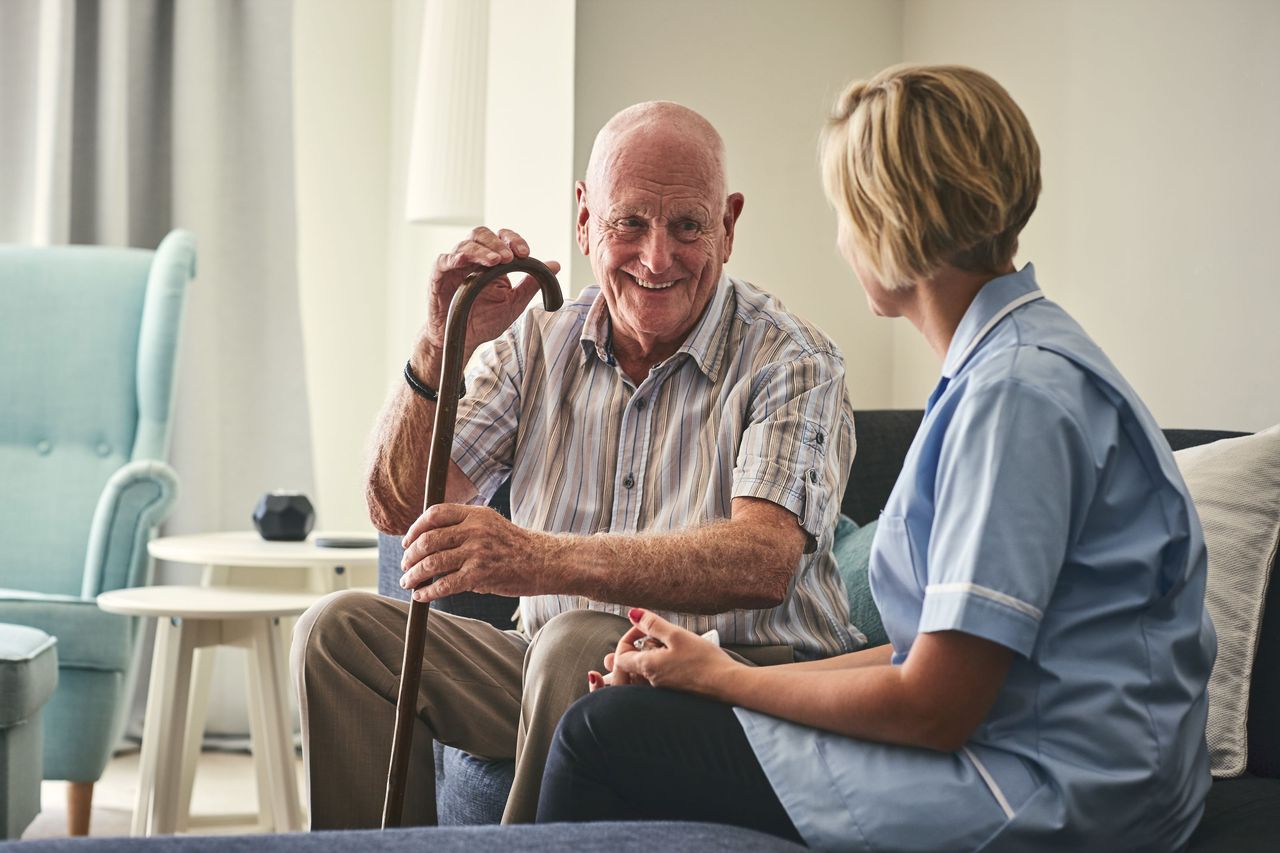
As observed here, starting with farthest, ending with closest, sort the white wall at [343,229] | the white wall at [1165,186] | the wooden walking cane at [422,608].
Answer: the white wall at [343,229] < the white wall at [1165,186] < the wooden walking cane at [422,608]

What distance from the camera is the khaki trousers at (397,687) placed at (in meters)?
1.50


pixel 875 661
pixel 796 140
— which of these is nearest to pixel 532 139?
pixel 796 140

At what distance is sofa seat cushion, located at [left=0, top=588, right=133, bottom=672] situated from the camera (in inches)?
111

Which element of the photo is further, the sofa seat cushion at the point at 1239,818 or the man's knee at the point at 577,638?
the man's knee at the point at 577,638

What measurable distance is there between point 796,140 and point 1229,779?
5.81ft

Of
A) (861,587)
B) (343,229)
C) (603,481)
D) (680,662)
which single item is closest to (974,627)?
(680,662)

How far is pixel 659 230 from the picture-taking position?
1.77 metres

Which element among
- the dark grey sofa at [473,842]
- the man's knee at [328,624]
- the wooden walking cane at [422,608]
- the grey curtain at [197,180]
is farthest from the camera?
the grey curtain at [197,180]

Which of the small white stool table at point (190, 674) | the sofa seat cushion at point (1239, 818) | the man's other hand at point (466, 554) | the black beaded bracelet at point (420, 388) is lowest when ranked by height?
the small white stool table at point (190, 674)

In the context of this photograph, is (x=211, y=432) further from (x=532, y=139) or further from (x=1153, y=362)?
(x=1153, y=362)

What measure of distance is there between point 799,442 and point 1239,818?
0.64 m

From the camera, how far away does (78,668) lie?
286cm

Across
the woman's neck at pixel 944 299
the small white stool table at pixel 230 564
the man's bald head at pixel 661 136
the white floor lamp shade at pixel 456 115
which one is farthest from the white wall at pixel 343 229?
the woman's neck at pixel 944 299

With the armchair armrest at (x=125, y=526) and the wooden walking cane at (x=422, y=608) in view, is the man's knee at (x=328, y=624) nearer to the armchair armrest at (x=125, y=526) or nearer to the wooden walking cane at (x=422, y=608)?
the wooden walking cane at (x=422, y=608)
